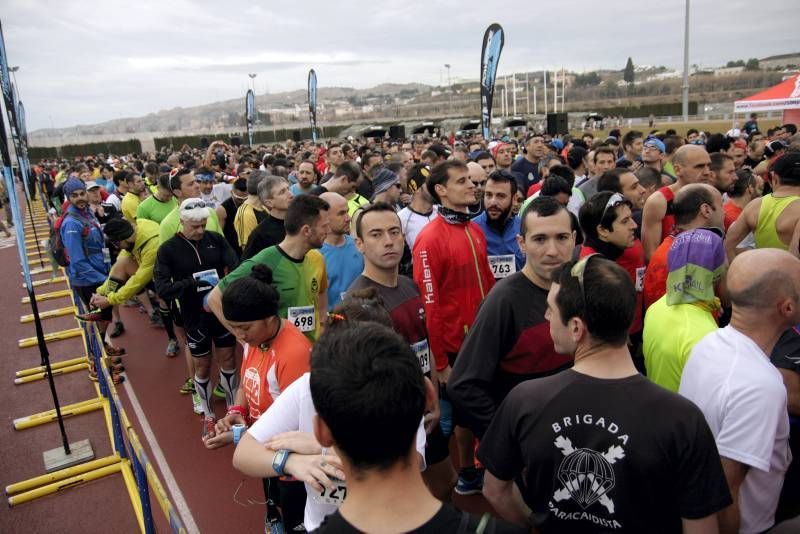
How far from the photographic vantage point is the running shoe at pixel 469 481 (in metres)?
3.86

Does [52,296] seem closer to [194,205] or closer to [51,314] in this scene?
[51,314]

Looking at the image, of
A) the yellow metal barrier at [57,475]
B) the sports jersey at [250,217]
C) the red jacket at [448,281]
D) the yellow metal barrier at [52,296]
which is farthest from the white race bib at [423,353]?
the yellow metal barrier at [52,296]

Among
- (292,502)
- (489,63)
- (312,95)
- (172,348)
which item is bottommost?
(172,348)

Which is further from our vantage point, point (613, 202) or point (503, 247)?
point (503, 247)

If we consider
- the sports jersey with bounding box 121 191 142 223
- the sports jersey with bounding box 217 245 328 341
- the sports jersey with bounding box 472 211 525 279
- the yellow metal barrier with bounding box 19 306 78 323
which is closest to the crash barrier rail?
the sports jersey with bounding box 217 245 328 341

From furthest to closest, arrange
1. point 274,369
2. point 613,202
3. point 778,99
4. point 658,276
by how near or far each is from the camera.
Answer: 1. point 778,99
2. point 613,202
3. point 658,276
4. point 274,369

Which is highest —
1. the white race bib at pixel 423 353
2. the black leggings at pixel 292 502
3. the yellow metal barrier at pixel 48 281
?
the white race bib at pixel 423 353

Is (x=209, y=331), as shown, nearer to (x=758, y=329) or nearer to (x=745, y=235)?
(x=758, y=329)

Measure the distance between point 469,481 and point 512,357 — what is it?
1692 mm

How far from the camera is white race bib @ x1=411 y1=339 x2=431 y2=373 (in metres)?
3.22

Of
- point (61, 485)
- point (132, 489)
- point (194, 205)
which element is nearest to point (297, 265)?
point (194, 205)

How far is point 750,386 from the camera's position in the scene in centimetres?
183

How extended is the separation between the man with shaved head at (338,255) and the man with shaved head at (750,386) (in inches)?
110

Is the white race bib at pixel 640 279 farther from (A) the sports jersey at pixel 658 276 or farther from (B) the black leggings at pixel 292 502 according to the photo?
(B) the black leggings at pixel 292 502
